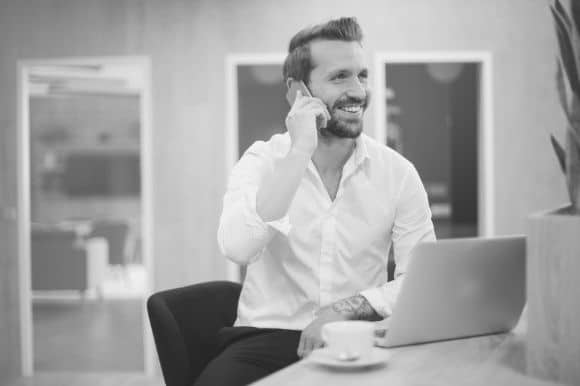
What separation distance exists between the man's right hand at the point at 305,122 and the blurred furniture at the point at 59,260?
647 centimetres

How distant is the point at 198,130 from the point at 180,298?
3.07 meters

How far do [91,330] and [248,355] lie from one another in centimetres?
537

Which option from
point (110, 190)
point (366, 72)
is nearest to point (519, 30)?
point (366, 72)

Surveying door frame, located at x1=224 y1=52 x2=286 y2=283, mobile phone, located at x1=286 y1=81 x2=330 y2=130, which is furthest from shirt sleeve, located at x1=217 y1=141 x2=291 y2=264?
door frame, located at x1=224 y1=52 x2=286 y2=283

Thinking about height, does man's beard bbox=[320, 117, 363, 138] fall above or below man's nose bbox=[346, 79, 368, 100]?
below

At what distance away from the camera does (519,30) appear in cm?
477

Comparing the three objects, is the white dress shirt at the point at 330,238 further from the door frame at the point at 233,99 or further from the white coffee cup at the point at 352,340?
the door frame at the point at 233,99

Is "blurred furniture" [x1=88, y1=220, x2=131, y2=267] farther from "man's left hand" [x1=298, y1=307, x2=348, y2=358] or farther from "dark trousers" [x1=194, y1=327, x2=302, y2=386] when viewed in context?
"man's left hand" [x1=298, y1=307, x2=348, y2=358]

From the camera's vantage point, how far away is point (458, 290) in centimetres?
136

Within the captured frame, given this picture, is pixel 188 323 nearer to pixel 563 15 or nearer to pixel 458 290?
pixel 458 290

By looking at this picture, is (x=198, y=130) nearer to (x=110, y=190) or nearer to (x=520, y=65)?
(x=520, y=65)

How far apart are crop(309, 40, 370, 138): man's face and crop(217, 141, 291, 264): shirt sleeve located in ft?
0.93

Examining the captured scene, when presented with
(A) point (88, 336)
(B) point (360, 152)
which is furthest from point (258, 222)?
(A) point (88, 336)

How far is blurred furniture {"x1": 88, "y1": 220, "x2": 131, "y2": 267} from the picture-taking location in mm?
9414
